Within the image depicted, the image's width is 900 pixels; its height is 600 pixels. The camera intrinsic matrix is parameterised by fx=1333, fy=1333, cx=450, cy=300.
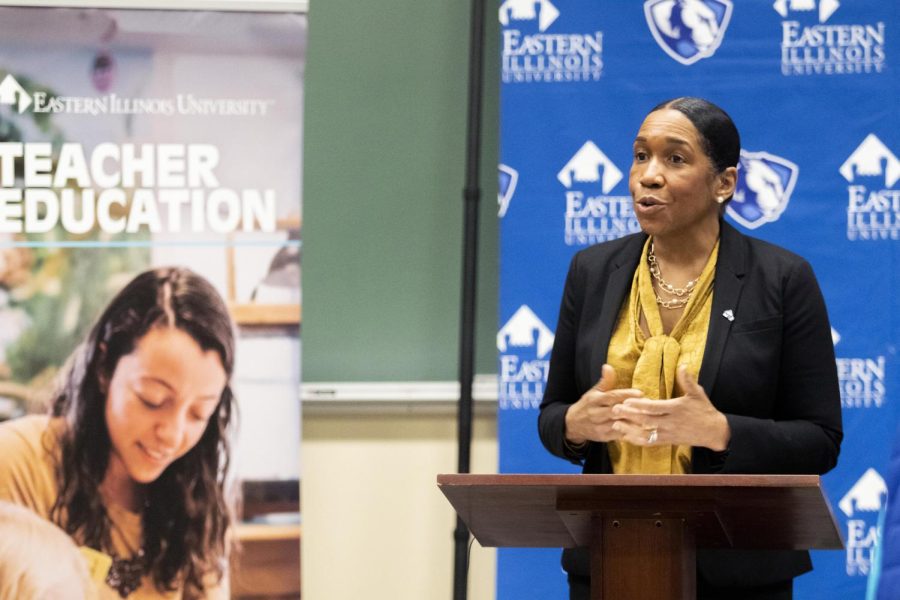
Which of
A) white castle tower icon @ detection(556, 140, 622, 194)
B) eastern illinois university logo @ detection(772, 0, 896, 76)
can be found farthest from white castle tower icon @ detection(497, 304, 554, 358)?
eastern illinois university logo @ detection(772, 0, 896, 76)

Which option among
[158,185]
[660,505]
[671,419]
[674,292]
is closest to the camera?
[660,505]

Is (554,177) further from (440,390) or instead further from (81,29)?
(81,29)

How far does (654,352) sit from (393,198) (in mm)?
2263

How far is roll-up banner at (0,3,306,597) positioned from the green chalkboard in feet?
2.37

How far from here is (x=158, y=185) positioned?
3895 millimetres

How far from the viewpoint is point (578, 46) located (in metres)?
4.46

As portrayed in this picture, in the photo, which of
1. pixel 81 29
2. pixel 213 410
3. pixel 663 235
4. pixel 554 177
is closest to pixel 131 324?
pixel 213 410

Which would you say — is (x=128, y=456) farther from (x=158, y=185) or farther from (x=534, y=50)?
(x=534, y=50)

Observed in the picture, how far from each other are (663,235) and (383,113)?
7.16ft

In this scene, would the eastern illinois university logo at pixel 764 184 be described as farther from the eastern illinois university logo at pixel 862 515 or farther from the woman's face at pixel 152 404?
the woman's face at pixel 152 404

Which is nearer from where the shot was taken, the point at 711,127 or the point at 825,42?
the point at 711,127

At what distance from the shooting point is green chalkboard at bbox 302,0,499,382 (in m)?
4.62

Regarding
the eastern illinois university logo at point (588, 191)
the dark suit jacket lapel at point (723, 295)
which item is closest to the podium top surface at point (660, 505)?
the dark suit jacket lapel at point (723, 295)

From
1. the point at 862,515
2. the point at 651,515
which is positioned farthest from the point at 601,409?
the point at 862,515
